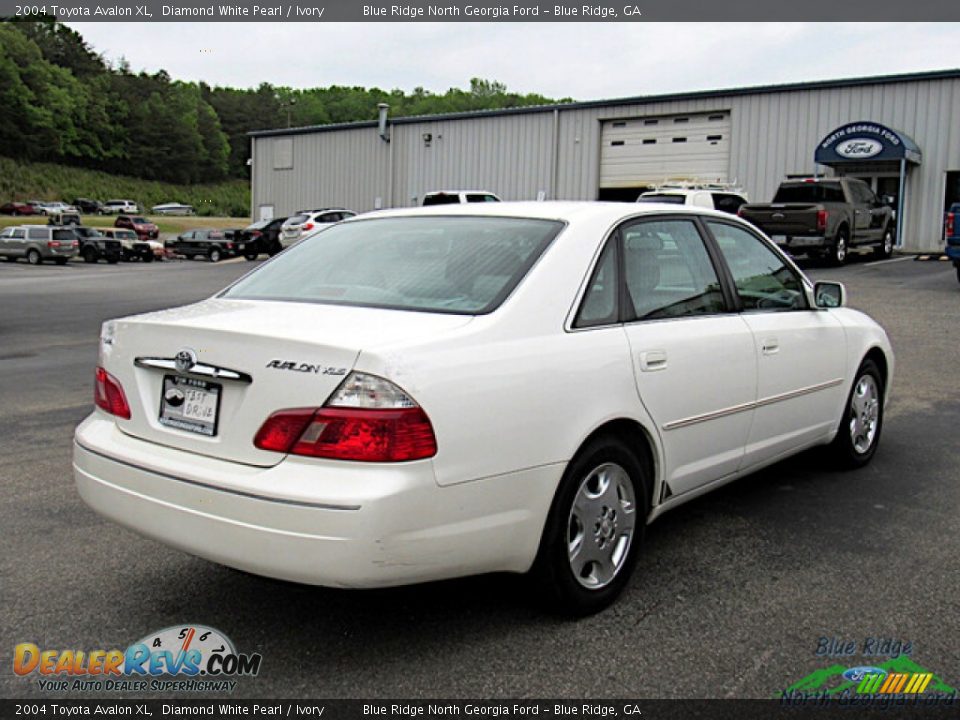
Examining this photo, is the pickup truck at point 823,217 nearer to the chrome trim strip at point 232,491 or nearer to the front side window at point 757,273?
the front side window at point 757,273

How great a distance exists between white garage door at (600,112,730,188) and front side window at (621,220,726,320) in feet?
98.7

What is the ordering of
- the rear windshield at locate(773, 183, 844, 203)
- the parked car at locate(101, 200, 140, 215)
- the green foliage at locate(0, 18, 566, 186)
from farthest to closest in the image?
1. the green foliage at locate(0, 18, 566, 186)
2. the parked car at locate(101, 200, 140, 215)
3. the rear windshield at locate(773, 183, 844, 203)

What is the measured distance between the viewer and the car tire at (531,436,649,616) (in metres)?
3.42

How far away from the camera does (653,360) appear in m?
3.86

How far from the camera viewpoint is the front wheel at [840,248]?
21609mm

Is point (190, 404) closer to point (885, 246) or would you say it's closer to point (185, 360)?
point (185, 360)

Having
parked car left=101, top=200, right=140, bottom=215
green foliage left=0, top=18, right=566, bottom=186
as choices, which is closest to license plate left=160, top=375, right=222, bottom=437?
parked car left=101, top=200, right=140, bottom=215

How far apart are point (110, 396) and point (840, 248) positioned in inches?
826

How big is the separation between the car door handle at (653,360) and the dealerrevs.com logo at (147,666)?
182cm

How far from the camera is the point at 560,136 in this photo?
36.9m

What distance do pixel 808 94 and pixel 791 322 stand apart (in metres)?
28.9

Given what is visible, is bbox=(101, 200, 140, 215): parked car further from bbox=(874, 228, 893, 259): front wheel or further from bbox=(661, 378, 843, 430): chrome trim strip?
bbox=(661, 378, 843, 430): chrome trim strip

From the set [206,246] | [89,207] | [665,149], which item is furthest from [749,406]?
[89,207]

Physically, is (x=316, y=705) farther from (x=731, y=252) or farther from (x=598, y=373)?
(x=731, y=252)
